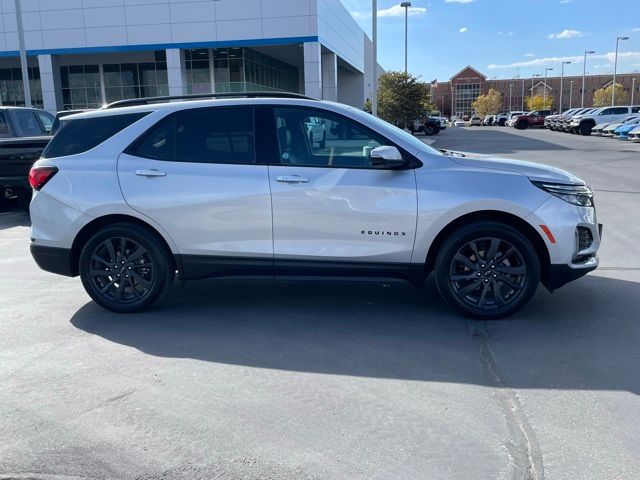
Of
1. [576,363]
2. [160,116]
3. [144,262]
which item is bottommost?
[576,363]

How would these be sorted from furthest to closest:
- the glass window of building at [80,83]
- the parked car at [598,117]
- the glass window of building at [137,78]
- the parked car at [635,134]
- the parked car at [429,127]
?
the parked car at [429,127] → the parked car at [598,117] → the glass window of building at [80,83] → the glass window of building at [137,78] → the parked car at [635,134]

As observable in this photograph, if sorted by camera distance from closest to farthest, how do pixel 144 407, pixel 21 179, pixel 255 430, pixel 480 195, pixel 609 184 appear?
pixel 255 430, pixel 144 407, pixel 480 195, pixel 21 179, pixel 609 184

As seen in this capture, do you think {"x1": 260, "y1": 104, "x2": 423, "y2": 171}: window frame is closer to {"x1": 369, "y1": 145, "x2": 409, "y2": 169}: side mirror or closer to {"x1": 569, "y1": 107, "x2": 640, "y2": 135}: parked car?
{"x1": 369, "y1": 145, "x2": 409, "y2": 169}: side mirror

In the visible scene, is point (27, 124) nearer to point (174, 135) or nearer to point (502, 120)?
point (174, 135)

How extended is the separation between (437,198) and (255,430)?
2.52 metres

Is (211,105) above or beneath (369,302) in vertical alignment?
above

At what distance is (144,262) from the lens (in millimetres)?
5465

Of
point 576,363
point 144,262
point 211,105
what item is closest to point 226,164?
point 211,105

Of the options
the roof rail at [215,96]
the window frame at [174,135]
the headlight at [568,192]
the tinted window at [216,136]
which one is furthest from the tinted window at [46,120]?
the headlight at [568,192]

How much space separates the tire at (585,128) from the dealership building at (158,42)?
1977cm

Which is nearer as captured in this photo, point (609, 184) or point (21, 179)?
point (21, 179)

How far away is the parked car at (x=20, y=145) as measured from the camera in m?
10.5

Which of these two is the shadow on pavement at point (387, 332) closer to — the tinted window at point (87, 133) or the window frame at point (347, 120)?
the window frame at point (347, 120)

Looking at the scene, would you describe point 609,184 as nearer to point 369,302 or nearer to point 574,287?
point 574,287
